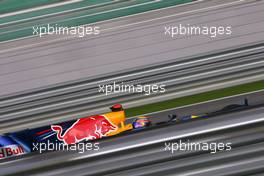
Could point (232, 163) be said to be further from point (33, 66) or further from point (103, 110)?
point (33, 66)

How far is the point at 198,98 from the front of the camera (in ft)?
31.9

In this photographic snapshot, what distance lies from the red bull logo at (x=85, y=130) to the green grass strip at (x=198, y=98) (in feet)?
7.26

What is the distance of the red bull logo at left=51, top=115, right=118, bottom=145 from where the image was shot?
748cm

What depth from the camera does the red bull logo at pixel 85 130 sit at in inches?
295

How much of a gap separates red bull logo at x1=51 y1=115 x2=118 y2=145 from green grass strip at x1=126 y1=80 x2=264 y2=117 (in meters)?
2.21

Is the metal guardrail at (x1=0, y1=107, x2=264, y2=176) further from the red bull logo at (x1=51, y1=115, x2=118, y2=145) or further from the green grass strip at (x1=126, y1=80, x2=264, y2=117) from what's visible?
the green grass strip at (x1=126, y1=80, x2=264, y2=117)

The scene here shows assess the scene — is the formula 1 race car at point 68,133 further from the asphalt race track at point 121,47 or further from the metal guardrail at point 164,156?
the metal guardrail at point 164,156

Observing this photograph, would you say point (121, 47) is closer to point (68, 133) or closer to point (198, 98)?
Answer: point (198, 98)

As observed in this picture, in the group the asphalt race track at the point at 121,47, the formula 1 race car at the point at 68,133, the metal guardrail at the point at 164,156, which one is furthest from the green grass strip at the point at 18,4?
the metal guardrail at the point at 164,156

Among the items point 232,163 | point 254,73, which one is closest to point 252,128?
point 232,163

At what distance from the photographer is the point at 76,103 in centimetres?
1012

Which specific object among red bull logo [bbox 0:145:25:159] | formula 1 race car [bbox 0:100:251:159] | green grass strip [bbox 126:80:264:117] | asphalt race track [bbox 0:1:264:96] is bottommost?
red bull logo [bbox 0:145:25:159]

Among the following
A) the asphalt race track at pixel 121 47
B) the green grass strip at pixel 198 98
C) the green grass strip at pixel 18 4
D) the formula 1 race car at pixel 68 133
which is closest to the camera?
the formula 1 race car at pixel 68 133

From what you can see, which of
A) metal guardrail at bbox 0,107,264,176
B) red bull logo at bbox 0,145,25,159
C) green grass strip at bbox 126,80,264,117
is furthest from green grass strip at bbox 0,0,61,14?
metal guardrail at bbox 0,107,264,176
